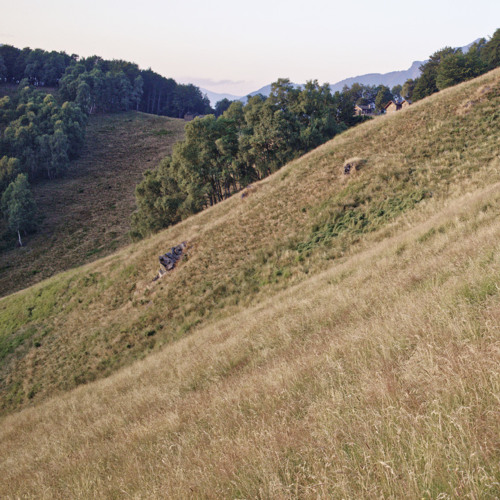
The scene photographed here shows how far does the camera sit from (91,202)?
6225 centimetres

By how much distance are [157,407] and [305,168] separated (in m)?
23.6

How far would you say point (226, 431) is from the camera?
411cm

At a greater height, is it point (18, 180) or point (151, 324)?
point (18, 180)

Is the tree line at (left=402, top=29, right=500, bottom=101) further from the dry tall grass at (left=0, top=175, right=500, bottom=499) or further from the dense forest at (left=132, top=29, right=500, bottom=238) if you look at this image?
the dry tall grass at (left=0, top=175, right=500, bottom=499)

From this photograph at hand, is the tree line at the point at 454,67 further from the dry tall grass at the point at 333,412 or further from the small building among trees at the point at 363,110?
the dry tall grass at the point at 333,412

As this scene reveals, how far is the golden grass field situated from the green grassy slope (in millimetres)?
143

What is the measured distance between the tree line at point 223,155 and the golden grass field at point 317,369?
21.7 meters

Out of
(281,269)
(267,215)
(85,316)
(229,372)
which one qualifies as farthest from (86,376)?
(267,215)

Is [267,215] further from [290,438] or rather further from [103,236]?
[103,236]

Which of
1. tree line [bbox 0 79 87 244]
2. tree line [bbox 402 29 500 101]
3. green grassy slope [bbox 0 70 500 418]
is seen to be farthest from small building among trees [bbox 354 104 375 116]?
tree line [bbox 0 79 87 244]

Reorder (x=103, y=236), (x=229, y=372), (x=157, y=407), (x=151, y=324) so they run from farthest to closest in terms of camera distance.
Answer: (x=103, y=236) → (x=151, y=324) → (x=229, y=372) → (x=157, y=407)

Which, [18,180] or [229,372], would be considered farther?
[18,180]

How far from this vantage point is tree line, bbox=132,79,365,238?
129 ft

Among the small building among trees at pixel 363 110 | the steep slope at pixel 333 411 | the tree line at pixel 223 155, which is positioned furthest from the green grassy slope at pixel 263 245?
the small building among trees at pixel 363 110
